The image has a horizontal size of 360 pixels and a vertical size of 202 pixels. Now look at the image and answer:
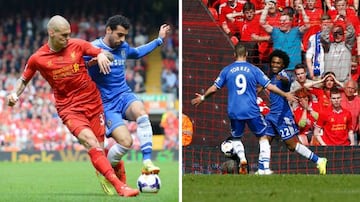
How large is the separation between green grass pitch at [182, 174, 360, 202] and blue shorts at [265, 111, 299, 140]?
1382mm

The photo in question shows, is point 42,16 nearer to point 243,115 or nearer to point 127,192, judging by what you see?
point 243,115

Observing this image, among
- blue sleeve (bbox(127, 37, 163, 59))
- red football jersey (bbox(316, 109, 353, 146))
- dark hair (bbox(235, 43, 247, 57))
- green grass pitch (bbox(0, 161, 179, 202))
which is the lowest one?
green grass pitch (bbox(0, 161, 179, 202))

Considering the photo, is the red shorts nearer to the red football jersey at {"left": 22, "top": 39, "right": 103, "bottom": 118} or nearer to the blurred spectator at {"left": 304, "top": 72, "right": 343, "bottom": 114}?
the red football jersey at {"left": 22, "top": 39, "right": 103, "bottom": 118}

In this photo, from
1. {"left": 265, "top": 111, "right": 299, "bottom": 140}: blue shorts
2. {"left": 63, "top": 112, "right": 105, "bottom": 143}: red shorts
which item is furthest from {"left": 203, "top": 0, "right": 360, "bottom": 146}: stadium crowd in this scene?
{"left": 63, "top": 112, "right": 105, "bottom": 143}: red shorts

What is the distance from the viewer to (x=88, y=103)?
10484 millimetres

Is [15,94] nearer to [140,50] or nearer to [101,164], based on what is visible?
[101,164]

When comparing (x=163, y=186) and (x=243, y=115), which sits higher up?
(x=243, y=115)

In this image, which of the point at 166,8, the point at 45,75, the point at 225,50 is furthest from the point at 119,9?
the point at 45,75

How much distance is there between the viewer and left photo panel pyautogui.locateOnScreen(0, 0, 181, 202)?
1022 cm

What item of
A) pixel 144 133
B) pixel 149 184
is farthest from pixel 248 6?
pixel 149 184

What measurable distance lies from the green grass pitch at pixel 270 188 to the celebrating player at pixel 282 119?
0.98 meters

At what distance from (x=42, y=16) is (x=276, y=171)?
21114 mm

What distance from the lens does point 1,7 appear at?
34.2 meters

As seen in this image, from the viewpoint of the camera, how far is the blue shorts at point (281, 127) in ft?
44.4
